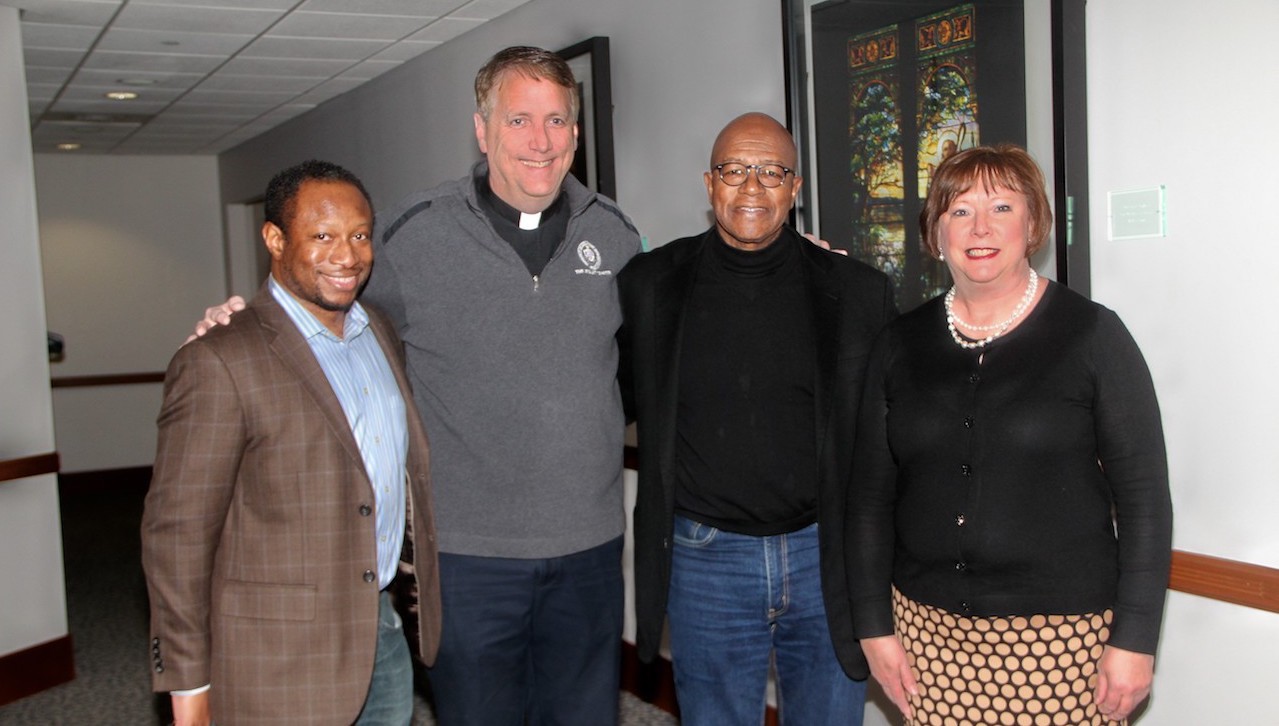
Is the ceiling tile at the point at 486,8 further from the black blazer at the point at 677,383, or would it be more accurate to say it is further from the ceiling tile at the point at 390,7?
the black blazer at the point at 677,383

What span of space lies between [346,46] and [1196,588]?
457 cm

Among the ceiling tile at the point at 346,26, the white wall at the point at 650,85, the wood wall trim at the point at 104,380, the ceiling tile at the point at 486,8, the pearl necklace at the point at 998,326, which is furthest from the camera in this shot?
the wood wall trim at the point at 104,380

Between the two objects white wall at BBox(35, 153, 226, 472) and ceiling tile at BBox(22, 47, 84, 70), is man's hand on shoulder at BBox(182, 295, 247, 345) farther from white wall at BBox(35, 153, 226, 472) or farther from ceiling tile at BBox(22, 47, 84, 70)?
white wall at BBox(35, 153, 226, 472)

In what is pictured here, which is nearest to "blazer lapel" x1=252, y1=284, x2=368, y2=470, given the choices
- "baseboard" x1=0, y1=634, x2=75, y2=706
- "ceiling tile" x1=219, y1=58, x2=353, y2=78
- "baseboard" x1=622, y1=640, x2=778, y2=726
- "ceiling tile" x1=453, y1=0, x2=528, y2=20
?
"baseboard" x1=622, y1=640, x2=778, y2=726

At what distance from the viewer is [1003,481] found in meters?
1.79

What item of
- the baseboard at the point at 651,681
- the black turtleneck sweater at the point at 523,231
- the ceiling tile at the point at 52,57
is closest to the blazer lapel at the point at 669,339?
the black turtleneck sweater at the point at 523,231

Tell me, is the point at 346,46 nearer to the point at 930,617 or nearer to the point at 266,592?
the point at 266,592

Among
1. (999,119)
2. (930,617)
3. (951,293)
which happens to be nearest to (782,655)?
(930,617)

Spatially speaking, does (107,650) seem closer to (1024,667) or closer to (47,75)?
(47,75)

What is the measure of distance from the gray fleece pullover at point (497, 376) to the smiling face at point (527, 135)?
0.33 ft

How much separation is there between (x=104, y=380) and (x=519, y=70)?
A: 913cm

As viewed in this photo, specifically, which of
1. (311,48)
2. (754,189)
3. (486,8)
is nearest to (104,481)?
(311,48)

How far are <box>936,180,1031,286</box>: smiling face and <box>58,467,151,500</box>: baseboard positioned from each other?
9515 mm

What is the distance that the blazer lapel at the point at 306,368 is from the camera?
1.88 metres
